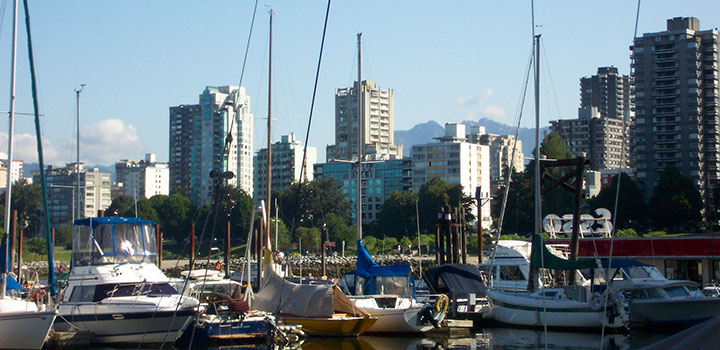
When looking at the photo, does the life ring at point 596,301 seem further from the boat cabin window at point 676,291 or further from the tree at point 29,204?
the tree at point 29,204

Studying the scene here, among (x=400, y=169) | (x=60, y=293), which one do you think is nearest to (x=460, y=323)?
(x=60, y=293)

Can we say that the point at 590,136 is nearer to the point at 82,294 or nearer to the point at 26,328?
the point at 82,294

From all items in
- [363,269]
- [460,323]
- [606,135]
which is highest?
[606,135]

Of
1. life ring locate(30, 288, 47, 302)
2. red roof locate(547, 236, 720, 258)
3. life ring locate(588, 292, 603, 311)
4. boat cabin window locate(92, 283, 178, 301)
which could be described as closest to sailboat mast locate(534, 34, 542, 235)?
life ring locate(588, 292, 603, 311)

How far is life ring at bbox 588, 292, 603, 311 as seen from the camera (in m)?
28.5

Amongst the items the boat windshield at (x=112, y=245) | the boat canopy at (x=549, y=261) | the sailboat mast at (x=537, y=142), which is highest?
the sailboat mast at (x=537, y=142)

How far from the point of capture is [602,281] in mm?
31109

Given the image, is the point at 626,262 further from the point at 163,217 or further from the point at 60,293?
the point at 163,217

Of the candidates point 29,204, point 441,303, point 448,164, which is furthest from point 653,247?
point 29,204

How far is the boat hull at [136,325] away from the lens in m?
25.9

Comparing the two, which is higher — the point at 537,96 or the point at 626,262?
the point at 537,96

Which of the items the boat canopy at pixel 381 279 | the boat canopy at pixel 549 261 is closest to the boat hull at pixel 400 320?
the boat canopy at pixel 381 279

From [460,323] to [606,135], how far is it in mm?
171384

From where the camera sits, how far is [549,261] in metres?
29.8
